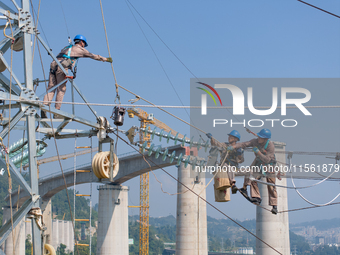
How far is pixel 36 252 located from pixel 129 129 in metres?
5.02

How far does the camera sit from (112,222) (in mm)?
51188

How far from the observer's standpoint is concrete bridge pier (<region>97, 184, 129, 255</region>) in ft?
167

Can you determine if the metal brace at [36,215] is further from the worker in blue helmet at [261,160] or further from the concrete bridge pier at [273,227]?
the concrete bridge pier at [273,227]

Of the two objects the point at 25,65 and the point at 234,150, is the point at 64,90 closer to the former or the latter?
the point at 25,65

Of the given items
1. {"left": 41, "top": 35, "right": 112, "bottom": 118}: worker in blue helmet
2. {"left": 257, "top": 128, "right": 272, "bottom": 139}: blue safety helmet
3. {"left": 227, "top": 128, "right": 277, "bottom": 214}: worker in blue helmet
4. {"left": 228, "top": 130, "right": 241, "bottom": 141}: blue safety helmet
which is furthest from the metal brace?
{"left": 257, "top": 128, "right": 272, "bottom": 139}: blue safety helmet

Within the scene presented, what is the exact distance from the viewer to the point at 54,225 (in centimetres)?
14450

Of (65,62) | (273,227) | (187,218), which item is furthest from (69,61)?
(187,218)

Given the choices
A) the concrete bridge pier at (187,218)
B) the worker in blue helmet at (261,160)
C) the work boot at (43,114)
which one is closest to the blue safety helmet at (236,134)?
the worker in blue helmet at (261,160)

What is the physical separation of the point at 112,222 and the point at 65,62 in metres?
39.7

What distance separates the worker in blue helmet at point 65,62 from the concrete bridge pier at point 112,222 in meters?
38.6

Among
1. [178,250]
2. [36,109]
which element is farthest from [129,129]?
[178,250]

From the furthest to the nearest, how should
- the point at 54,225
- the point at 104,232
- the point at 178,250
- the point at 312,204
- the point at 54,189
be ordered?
the point at 54,225
the point at 54,189
the point at 104,232
the point at 178,250
the point at 312,204

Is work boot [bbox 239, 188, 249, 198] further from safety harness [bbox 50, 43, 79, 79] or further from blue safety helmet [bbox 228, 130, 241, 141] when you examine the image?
safety harness [bbox 50, 43, 79, 79]

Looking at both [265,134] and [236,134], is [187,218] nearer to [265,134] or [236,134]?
[236,134]
